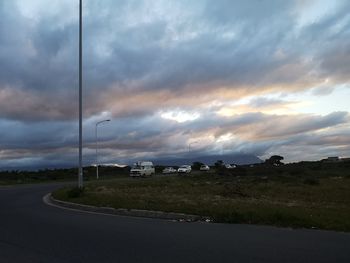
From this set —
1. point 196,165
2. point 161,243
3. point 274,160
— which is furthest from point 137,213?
point 274,160

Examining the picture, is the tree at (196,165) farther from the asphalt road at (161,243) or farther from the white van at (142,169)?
the asphalt road at (161,243)

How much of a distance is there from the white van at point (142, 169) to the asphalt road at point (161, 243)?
2532 inches

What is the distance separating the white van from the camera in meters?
Result: 81.6

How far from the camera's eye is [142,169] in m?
82.9

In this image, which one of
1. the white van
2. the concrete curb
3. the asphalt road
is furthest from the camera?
the white van

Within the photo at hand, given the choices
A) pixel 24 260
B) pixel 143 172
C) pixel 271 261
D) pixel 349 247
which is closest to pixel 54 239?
pixel 24 260

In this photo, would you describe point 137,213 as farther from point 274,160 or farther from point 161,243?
point 274,160

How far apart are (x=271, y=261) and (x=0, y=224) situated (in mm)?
10530

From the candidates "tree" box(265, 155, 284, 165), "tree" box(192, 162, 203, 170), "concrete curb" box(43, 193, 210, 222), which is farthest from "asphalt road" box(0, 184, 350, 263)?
"tree" box(265, 155, 284, 165)

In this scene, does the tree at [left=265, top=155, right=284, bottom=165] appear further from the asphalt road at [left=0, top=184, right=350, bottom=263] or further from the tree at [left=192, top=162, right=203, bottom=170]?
the asphalt road at [left=0, top=184, right=350, bottom=263]

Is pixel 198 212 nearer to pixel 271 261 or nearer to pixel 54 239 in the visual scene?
pixel 54 239

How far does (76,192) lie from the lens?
29.1 meters

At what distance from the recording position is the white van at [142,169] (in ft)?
268

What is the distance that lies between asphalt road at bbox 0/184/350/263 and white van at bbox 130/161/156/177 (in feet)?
211
